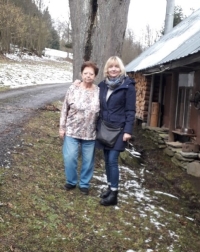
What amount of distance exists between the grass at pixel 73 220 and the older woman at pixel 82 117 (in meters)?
0.47

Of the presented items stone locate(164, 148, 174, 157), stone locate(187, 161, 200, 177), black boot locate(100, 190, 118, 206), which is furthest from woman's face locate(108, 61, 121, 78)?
stone locate(164, 148, 174, 157)

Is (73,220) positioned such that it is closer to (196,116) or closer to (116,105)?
(116,105)

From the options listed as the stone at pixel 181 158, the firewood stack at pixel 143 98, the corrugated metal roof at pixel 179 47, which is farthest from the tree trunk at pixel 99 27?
the firewood stack at pixel 143 98

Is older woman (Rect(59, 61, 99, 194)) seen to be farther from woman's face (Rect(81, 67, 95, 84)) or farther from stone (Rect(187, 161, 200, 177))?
stone (Rect(187, 161, 200, 177))

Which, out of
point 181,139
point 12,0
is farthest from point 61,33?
point 181,139

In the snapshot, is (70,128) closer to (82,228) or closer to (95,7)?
(82,228)

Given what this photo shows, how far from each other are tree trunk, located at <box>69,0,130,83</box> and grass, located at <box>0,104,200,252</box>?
6.58 ft

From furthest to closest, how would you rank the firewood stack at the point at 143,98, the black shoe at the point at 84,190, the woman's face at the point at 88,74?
the firewood stack at the point at 143,98 < the black shoe at the point at 84,190 < the woman's face at the point at 88,74

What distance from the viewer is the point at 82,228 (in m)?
3.36

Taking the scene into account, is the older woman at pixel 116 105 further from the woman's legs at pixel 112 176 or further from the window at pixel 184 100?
the window at pixel 184 100

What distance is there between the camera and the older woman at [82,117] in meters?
3.92

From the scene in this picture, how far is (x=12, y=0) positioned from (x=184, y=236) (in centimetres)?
3354

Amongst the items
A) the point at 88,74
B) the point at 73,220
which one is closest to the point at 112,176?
the point at 73,220

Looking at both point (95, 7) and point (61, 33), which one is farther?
point (61, 33)
